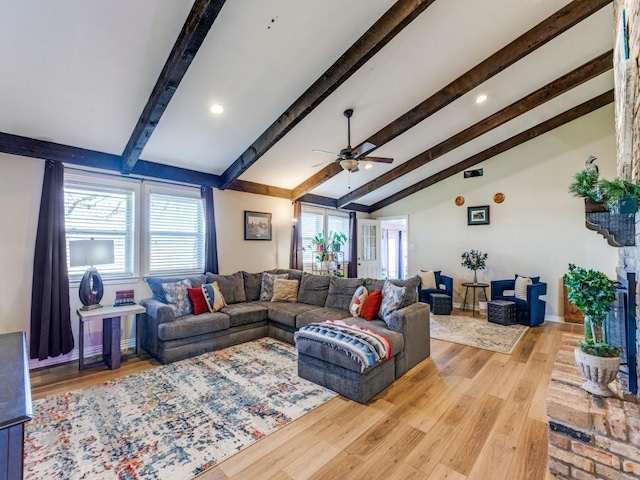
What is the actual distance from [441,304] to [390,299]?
296 cm

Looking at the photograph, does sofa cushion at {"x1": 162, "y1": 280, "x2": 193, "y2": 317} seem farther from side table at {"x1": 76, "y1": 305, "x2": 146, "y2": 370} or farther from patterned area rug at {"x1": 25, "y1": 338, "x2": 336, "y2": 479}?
patterned area rug at {"x1": 25, "y1": 338, "x2": 336, "y2": 479}

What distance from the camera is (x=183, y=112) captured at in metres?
3.60

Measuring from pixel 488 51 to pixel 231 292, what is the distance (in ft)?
15.4

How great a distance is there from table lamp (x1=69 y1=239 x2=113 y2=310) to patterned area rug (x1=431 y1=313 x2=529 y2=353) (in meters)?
4.59

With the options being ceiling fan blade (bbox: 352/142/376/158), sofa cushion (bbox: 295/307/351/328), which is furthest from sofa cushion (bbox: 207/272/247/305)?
ceiling fan blade (bbox: 352/142/376/158)

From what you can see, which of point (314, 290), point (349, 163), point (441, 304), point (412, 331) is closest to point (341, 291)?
point (314, 290)

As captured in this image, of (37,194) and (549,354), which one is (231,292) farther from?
(549,354)

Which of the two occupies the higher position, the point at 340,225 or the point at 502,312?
the point at 340,225

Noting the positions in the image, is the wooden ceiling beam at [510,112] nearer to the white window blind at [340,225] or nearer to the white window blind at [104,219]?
the white window blind at [340,225]

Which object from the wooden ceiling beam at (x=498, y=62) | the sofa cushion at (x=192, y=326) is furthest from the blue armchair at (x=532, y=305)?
the sofa cushion at (x=192, y=326)

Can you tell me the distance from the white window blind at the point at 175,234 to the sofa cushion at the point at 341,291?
2282 millimetres

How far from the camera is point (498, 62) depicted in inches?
140

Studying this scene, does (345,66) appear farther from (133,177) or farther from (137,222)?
(137,222)

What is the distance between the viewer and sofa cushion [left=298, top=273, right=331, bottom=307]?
4668mm
